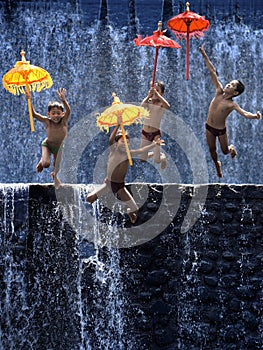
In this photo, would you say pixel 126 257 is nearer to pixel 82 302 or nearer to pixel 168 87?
pixel 82 302

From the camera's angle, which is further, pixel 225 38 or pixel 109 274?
pixel 225 38

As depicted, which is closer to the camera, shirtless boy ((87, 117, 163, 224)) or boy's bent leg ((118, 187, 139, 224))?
shirtless boy ((87, 117, 163, 224))

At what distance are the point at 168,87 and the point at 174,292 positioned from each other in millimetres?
4952

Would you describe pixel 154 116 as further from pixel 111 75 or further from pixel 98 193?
pixel 111 75

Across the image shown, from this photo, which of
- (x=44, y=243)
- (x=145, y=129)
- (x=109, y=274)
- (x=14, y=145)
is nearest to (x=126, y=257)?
(x=109, y=274)

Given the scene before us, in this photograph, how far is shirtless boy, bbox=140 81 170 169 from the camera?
30.9 feet

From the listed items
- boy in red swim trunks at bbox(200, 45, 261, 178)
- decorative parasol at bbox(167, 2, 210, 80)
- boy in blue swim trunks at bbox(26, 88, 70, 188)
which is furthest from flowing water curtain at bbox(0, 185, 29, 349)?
decorative parasol at bbox(167, 2, 210, 80)

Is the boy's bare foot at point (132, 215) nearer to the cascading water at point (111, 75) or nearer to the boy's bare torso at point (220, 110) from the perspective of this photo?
the boy's bare torso at point (220, 110)

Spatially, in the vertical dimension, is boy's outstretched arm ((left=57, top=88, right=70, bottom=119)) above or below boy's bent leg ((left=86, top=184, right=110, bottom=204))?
above

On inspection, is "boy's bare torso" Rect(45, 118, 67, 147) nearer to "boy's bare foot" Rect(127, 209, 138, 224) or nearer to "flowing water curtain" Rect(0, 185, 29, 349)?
"flowing water curtain" Rect(0, 185, 29, 349)

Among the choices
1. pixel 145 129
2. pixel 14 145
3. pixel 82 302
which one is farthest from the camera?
pixel 14 145

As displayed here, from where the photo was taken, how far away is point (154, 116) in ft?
31.3

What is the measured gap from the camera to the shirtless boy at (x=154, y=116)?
371 inches

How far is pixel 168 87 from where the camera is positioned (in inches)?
527
